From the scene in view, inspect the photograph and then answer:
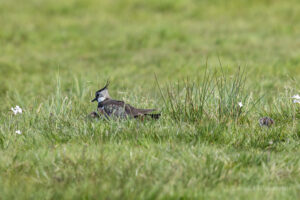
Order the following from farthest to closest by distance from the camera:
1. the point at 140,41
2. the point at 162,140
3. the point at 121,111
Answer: the point at 140,41 → the point at 121,111 → the point at 162,140

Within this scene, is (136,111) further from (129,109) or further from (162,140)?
(162,140)

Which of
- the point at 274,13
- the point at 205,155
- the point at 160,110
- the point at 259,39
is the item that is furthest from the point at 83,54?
the point at 205,155

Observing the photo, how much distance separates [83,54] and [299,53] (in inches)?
201

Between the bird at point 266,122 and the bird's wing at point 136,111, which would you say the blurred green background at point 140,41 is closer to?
the bird's wing at point 136,111

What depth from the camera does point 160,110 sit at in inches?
230

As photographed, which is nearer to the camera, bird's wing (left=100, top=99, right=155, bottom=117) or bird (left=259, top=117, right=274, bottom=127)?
bird (left=259, top=117, right=274, bottom=127)

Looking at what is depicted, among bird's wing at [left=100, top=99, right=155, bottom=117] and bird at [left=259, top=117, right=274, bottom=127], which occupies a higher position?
bird's wing at [left=100, top=99, right=155, bottom=117]

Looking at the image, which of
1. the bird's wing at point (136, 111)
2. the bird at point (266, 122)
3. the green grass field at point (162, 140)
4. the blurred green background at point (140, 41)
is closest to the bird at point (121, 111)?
the bird's wing at point (136, 111)

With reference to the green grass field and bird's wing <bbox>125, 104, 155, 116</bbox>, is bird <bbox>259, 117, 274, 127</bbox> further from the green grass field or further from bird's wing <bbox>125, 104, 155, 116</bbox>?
bird's wing <bbox>125, 104, 155, 116</bbox>

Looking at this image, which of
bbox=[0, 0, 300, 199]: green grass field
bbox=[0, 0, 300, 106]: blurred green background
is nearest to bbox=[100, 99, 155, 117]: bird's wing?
bbox=[0, 0, 300, 199]: green grass field

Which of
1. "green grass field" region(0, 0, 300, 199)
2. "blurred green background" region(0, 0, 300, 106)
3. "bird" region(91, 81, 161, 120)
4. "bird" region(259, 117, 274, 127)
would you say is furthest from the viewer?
"blurred green background" region(0, 0, 300, 106)

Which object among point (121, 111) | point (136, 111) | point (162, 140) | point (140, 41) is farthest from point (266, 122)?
point (140, 41)

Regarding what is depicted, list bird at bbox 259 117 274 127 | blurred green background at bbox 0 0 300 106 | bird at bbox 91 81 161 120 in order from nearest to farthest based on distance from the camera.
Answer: bird at bbox 259 117 274 127, bird at bbox 91 81 161 120, blurred green background at bbox 0 0 300 106

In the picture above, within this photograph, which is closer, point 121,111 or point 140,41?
point 121,111
